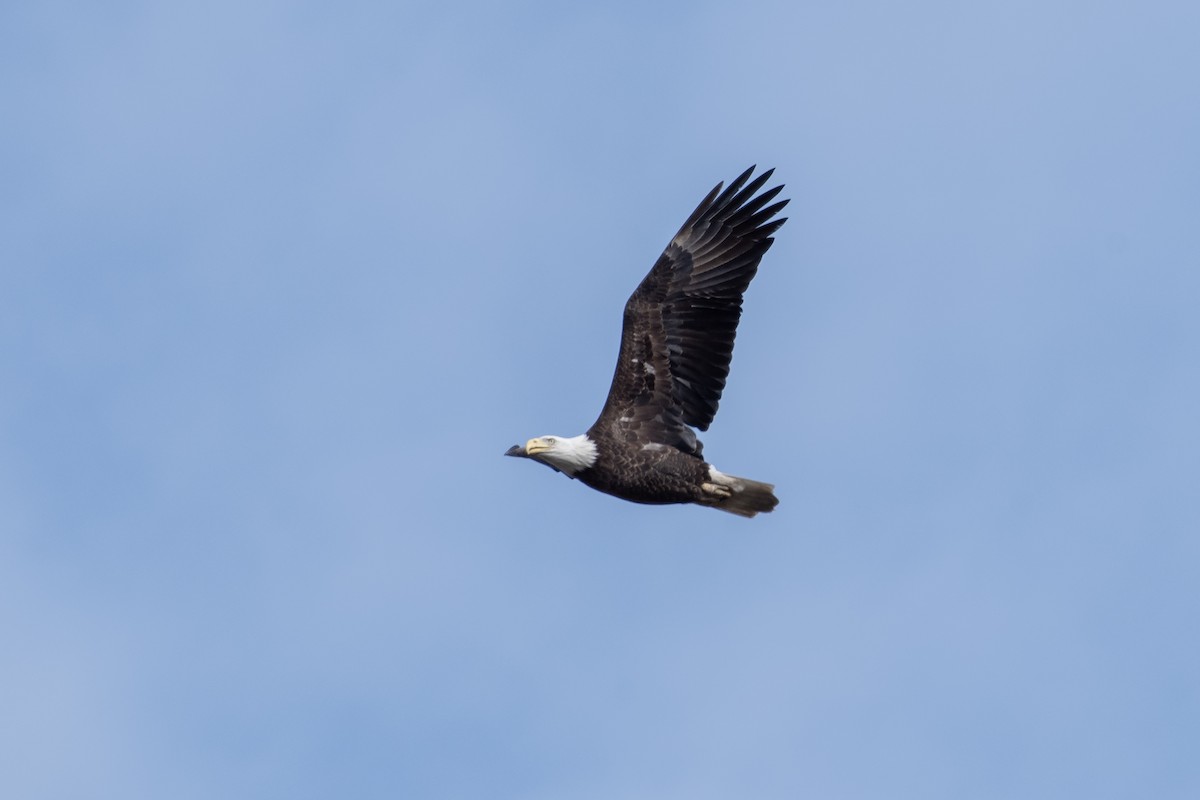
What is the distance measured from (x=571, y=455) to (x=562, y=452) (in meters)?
0.13

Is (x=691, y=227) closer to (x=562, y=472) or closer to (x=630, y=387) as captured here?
(x=630, y=387)

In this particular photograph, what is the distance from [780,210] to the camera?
22.4 metres

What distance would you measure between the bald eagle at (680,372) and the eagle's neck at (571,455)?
0.05 ft

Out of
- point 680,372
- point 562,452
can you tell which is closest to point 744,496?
A: point 680,372

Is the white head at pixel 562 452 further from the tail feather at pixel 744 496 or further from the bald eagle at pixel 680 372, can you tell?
the tail feather at pixel 744 496

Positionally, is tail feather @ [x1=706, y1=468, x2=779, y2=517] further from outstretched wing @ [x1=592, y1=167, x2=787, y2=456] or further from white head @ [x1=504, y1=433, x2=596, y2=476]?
white head @ [x1=504, y1=433, x2=596, y2=476]

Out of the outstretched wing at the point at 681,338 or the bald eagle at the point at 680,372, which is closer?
the bald eagle at the point at 680,372

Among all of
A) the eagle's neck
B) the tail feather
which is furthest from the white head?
the tail feather

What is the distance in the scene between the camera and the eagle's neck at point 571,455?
20531 mm

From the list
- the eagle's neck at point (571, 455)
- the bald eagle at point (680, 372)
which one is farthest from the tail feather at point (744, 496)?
the eagle's neck at point (571, 455)

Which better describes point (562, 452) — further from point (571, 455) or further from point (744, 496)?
point (744, 496)

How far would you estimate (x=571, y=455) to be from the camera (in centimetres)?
2053

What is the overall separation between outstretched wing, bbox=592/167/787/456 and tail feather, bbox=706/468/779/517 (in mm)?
592

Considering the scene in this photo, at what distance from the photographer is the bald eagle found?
20.7 meters
